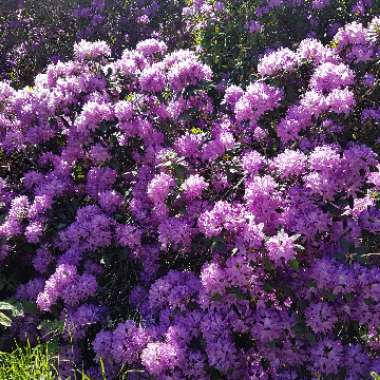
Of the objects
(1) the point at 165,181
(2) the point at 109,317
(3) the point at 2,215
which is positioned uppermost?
(1) the point at 165,181

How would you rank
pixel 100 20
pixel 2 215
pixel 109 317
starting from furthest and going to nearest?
pixel 100 20 → pixel 2 215 → pixel 109 317

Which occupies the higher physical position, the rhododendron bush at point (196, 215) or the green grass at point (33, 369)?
the rhododendron bush at point (196, 215)

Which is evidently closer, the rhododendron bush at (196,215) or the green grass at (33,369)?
the rhododendron bush at (196,215)

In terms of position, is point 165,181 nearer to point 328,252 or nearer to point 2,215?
point 328,252

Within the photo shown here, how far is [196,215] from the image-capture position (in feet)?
9.70

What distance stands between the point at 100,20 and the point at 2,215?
15.8ft

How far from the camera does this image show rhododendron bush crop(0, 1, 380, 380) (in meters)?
2.59

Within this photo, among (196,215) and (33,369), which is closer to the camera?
(33,369)

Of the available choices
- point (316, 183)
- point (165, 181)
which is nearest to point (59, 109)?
point (165, 181)

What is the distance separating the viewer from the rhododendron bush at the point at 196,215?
2592 millimetres

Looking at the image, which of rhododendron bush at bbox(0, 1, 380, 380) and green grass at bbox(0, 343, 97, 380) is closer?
rhododendron bush at bbox(0, 1, 380, 380)

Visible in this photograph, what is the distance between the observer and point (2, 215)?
12.2 ft

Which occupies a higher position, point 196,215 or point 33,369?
point 196,215

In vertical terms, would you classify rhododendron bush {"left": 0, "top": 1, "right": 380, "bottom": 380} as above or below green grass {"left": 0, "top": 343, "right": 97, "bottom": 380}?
above
